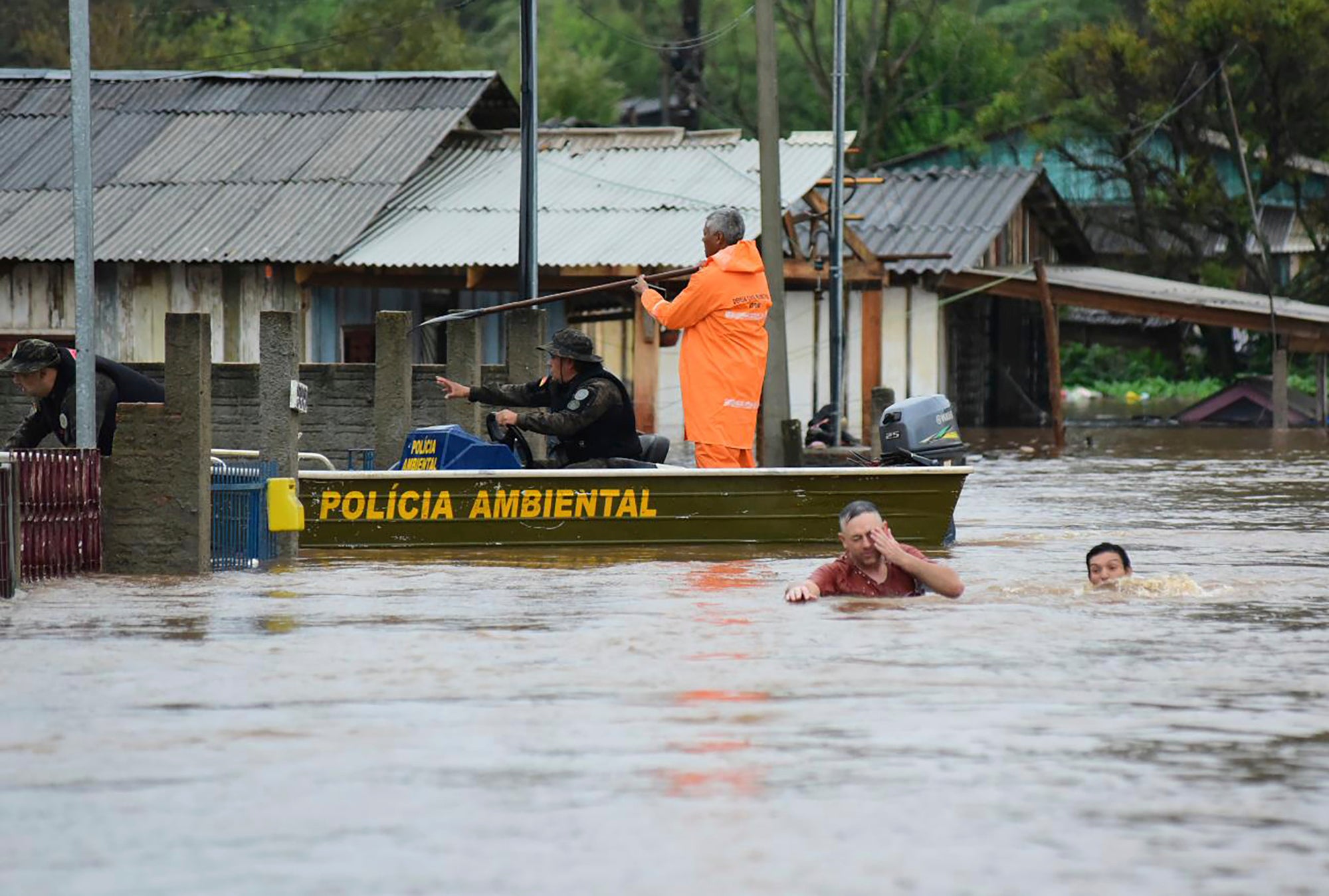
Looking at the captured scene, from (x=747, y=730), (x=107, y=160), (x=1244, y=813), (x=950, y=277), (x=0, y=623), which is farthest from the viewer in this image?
(x=950, y=277)

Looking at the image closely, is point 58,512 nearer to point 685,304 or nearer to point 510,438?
point 510,438

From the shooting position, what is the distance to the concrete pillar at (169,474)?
Answer: 12.8m

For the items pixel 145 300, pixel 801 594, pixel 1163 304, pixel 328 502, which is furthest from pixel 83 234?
pixel 1163 304

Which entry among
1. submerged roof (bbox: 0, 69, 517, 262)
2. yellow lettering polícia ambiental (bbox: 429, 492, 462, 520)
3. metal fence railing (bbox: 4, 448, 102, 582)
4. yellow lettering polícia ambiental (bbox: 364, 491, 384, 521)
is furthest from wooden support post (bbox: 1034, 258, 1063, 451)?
metal fence railing (bbox: 4, 448, 102, 582)

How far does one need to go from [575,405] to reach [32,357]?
335cm

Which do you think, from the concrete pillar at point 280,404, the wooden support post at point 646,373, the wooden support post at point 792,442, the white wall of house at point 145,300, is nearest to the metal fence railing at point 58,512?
the concrete pillar at point 280,404

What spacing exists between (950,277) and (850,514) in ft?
83.5

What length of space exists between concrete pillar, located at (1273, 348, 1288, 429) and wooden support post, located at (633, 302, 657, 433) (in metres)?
14.7

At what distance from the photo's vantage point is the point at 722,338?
14.8 metres

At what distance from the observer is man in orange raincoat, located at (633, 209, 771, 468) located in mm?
14688

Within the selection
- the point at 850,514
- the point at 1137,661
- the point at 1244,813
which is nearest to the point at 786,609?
the point at 850,514

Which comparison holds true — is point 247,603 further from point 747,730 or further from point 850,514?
point 747,730

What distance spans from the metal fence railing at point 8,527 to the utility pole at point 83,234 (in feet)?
4.08

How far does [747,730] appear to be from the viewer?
7.88m
